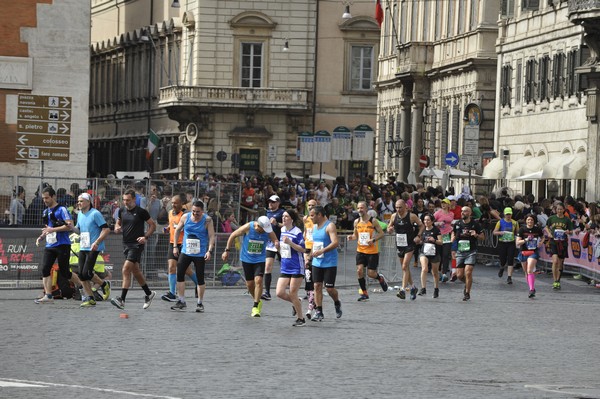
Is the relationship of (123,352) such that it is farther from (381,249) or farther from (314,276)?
(381,249)

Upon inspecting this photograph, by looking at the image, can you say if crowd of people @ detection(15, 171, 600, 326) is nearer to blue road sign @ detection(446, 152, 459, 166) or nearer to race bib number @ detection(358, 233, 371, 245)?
race bib number @ detection(358, 233, 371, 245)

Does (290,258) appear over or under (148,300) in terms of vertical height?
over

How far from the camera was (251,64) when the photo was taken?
86.1 metres

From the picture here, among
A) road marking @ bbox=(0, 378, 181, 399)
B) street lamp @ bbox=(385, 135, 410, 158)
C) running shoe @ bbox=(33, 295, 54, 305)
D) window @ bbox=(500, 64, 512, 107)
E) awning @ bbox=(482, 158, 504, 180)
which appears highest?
window @ bbox=(500, 64, 512, 107)

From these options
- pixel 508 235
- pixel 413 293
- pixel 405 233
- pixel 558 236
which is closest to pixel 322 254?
pixel 413 293

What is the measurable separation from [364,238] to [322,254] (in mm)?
5124

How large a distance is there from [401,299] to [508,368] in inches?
469

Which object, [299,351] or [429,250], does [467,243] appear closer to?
[429,250]

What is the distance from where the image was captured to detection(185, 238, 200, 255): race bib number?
2614 centimetres

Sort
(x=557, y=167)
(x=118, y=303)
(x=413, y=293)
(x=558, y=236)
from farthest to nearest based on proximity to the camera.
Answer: (x=557, y=167)
(x=558, y=236)
(x=413, y=293)
(x=118, y=303)

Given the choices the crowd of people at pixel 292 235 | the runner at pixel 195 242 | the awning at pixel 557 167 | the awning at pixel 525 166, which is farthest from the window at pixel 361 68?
the runner at pixel 195 242

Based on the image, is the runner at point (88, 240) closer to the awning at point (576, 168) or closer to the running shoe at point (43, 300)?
the running shoe at point (43, 300)

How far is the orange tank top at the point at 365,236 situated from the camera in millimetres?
29828

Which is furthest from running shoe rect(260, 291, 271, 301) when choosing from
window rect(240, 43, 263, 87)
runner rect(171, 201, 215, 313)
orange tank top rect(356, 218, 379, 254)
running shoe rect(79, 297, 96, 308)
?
window rect(240, 43, 263, 87)
